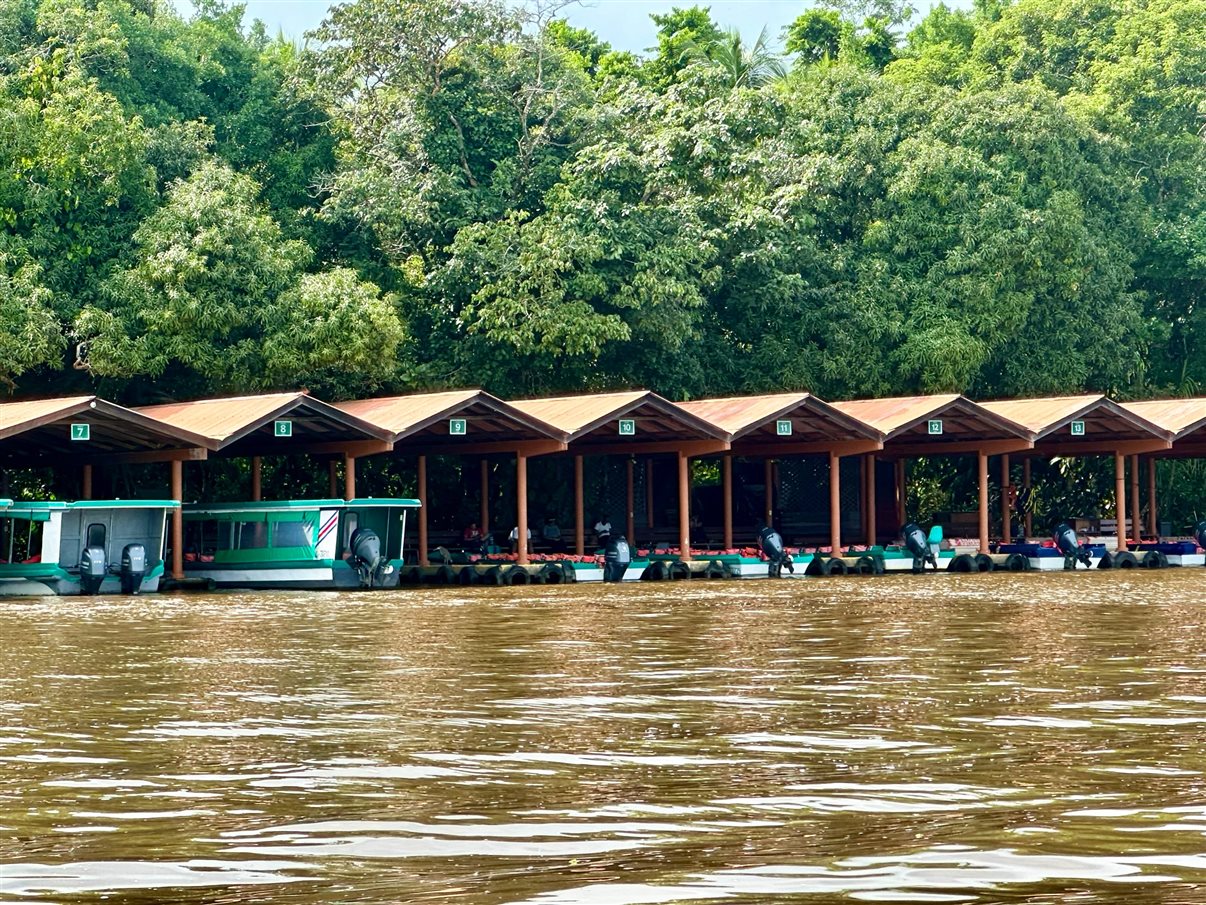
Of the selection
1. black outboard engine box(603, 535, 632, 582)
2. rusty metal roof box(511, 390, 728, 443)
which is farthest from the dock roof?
black outboard engine box(603, 535, 632, 582)

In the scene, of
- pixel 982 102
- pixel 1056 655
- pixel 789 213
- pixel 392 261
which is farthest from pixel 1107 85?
pixel 1056 655

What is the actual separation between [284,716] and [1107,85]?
159ft

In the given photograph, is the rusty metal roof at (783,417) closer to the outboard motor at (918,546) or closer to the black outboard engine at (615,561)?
the outboard motor at (918,546)

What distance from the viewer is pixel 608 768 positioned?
404 inches

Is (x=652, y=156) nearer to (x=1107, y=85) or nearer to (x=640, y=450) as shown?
(x=640, y=450)

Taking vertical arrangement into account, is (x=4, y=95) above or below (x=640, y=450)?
above

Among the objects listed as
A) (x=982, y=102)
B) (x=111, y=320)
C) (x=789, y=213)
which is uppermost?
(x=982, y=102)

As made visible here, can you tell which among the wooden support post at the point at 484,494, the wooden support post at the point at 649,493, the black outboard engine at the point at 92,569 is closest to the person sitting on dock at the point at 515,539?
the wooden support post at the point at 484,494

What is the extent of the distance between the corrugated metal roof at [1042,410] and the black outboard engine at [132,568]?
18.4 m

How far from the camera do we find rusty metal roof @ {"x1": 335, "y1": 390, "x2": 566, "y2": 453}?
34531 mm

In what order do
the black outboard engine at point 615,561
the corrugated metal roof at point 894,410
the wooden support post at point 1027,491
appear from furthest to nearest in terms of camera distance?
the wooden support post at point 1027,491, the corrugated metal roof at point 894,410, the black outboard engine at point 615,561

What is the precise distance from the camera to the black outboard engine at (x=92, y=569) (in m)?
31.5

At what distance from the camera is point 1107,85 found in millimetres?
56719

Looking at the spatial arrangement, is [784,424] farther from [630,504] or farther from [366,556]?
[366,556]
